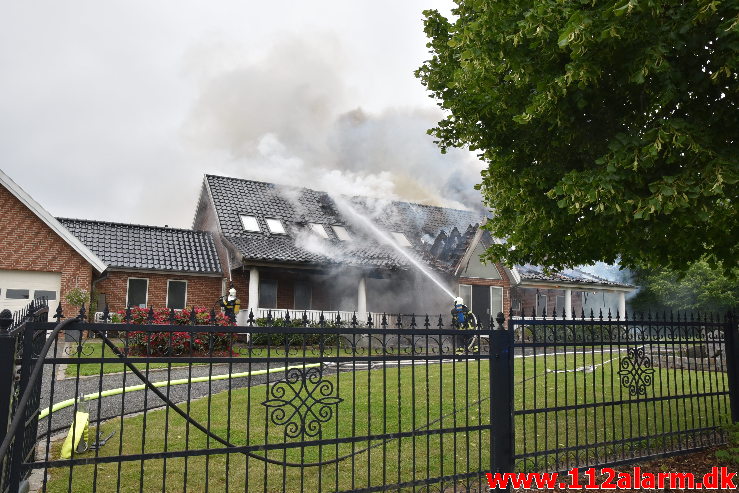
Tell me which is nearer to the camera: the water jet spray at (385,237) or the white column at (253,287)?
the white column at (253,287)

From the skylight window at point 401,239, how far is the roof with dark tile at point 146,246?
7554mm

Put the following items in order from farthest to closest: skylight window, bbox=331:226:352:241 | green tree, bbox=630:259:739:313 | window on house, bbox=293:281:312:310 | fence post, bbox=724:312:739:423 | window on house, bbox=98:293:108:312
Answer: green tree, bbox=630:259:739:313
skylight window, bbox=331:226:352:241
window on house, bbox=293:281:312:310
window on house, bbox=98:293:108:312
fence post, bbox=724:312:739:423

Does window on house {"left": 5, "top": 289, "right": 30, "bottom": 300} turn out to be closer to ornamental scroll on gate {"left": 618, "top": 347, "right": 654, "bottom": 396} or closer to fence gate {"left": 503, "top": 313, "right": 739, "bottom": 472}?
fence gate {"left": 503, "top": 313, "right": 739, "bottom": 472}

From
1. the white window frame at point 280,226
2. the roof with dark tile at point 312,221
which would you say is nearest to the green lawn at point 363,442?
the roof with dark tile at point 312,221

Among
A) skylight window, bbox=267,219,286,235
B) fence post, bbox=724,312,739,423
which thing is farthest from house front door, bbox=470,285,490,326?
fence post, bbox=724,312,739,423

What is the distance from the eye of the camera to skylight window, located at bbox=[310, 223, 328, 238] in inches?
885

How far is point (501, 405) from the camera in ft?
15.7

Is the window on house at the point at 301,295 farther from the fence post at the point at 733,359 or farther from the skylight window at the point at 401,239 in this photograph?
the fence post at the point at 733,359

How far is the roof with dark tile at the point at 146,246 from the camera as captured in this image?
19.5 metres

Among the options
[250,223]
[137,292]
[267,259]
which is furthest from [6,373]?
[250,223]

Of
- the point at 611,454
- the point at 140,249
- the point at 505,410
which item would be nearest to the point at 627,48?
the point at 505,410

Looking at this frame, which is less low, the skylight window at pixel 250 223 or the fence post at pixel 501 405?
the skylight window at pixel 250 223

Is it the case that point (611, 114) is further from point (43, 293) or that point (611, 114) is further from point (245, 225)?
point (43, 293)

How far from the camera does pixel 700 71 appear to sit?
516 cm
